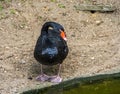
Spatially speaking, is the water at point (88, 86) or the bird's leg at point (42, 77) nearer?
the water at point (88, 86)

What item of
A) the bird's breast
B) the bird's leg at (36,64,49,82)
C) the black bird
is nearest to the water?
the black bird

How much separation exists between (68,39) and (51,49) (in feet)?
5.61

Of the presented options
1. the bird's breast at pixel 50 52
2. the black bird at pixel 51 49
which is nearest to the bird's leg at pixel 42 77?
the black bird at pixel 51 49

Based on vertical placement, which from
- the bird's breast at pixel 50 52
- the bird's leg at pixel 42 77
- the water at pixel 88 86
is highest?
the bird's breast at pixel 50 52

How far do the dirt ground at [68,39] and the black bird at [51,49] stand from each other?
239 millimetres

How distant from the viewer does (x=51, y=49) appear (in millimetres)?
7449

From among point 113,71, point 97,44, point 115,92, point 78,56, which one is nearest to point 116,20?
point 97,44

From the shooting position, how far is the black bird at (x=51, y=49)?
7.40 meters

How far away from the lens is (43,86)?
707cm

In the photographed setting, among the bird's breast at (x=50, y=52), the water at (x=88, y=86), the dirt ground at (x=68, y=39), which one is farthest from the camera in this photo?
the dirt ground at (x=68, y=39)

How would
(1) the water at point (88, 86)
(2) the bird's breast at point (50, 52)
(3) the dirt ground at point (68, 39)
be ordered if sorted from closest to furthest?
1. (1) the water at point (88, 86)
2. (2) the bird's breast at point (50, 52)
3. (3) the dirt ground at point (68, 39)

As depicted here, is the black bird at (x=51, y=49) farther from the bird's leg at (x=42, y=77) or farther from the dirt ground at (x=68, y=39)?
the dirt ground at (x=68, y=39)

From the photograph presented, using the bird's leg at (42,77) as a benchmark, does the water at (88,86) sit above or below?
below

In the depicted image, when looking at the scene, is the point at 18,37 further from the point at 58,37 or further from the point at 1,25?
the point at 58,37
